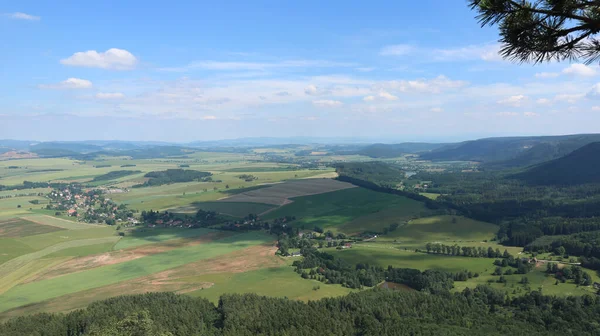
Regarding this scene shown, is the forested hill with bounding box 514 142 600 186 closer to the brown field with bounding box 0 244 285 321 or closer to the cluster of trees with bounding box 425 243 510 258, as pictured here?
the cluster of trees with bounding box 425 243 510 258

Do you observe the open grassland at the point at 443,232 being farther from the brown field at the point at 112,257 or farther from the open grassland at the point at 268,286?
the brown field at the point at 112,257

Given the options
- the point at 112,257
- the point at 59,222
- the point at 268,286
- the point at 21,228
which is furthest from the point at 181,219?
the point at 268,286

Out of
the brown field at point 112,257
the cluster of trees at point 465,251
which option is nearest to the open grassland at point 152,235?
the brown field at point 112,257

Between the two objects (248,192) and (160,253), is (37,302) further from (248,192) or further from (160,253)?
(248,192)

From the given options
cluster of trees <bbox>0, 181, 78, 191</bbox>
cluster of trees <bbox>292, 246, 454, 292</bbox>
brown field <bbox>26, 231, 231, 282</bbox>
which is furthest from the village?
cluster of trees <bbox>292, 246, 454, 292</bbox>

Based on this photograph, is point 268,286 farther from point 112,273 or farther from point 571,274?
point 571,274

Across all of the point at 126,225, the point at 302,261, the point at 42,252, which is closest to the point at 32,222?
the point at 126,225

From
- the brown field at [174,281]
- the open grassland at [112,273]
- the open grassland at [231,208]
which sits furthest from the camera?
the open grassland at [231,208]
